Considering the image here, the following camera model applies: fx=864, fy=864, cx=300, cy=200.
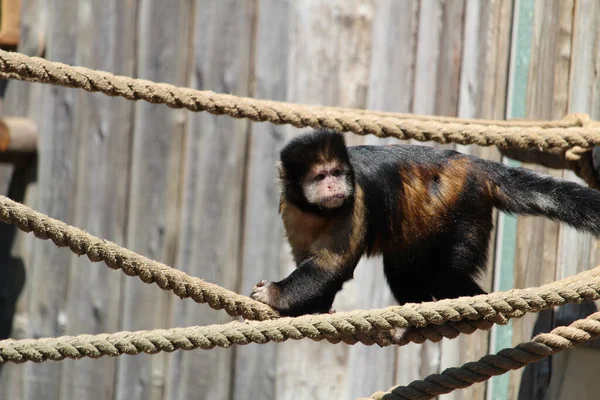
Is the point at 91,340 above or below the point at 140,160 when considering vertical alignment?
below

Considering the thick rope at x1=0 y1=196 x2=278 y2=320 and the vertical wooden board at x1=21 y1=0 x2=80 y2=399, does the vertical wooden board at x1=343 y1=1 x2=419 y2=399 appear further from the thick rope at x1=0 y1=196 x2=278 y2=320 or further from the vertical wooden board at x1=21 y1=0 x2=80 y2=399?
the vertical wooden board at x1=21 y1=0 x2=80 y2=399

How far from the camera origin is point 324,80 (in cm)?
471

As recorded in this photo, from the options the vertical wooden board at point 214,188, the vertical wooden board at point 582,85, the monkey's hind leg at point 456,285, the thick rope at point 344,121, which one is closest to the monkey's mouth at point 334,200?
the thick rope at point 344,121

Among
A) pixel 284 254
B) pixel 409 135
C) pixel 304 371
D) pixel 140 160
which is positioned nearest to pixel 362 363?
pixel 304 371

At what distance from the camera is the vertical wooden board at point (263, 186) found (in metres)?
4.76

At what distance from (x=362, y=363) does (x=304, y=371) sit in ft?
1.12

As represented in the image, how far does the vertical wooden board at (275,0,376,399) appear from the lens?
4637 mm

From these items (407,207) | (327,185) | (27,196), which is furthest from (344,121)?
(27,196)

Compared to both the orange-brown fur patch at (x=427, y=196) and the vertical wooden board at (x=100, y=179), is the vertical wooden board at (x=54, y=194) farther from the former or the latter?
the orange-brown fur patch at (x=427, y=196)

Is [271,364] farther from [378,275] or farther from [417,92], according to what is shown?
[417,92]

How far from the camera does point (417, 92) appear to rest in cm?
489

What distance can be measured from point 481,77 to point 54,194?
303cm

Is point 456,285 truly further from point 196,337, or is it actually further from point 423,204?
point 196,337

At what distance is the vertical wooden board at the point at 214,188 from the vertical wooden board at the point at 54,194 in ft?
3.69
